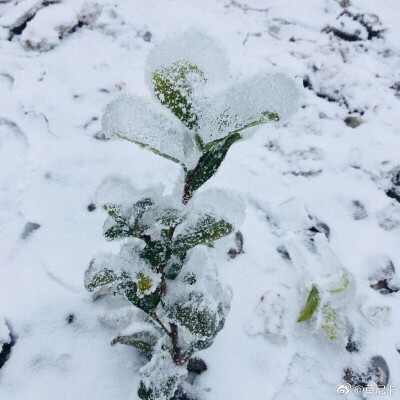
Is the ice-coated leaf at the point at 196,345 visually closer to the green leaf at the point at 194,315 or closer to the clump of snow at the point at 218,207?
the green leaf at the point at 194,315

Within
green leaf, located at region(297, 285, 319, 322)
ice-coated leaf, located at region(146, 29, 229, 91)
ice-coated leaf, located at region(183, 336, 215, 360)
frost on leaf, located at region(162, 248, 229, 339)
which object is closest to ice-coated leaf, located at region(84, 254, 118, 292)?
frost on leaf, located at region(162, 248, 229, 339)

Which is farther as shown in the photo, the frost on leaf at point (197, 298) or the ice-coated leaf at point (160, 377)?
the ice-coated leaf at point (160, 377)

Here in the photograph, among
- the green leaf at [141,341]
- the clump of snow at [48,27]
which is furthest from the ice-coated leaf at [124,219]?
the clump of snow at [48,27]

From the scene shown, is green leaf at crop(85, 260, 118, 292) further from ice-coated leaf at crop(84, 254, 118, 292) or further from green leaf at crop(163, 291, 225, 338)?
green leaf at crop(163, 291, 225, 338)

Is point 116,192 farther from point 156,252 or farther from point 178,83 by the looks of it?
point 178,83

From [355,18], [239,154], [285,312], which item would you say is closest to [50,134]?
[239,154]
